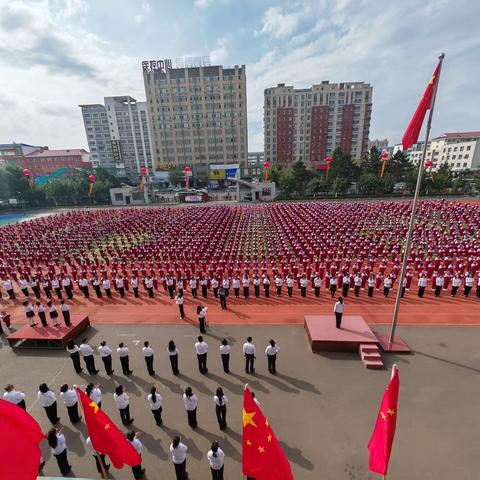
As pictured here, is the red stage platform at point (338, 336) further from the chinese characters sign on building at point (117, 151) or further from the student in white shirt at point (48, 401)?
the chinese characters sign on building at point (117, 151)

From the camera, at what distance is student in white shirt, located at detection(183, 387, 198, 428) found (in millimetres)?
5852

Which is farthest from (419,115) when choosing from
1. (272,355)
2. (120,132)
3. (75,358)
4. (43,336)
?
(120,132)

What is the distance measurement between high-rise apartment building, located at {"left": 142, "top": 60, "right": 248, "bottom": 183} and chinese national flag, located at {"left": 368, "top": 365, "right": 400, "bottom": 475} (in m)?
71.7

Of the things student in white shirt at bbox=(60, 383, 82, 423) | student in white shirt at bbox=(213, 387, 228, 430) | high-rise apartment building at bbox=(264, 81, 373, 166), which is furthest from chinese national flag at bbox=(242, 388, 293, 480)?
high-rise apartment building at bbox=(264, 81, 373, 166)

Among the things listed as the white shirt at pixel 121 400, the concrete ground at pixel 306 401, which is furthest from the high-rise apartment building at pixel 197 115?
the white shirt at pixel 121 400

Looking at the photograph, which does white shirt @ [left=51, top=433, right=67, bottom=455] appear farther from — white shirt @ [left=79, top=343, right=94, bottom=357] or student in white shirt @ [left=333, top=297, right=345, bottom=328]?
student in white shirt @ [left=333, top=297, right=345, bottom=328]

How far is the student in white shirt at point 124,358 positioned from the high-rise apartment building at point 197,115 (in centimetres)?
6745

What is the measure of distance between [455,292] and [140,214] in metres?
31.0

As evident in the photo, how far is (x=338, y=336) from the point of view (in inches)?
342

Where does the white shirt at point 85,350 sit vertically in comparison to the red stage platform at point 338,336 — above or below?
above

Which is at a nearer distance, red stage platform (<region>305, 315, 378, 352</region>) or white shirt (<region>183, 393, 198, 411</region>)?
white shirt (<region>183, 393, 198, 411</region>)

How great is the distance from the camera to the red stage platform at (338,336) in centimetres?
848

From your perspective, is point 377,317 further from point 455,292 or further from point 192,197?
point 192,197

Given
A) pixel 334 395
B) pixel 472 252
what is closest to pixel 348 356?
pixel 334 395
